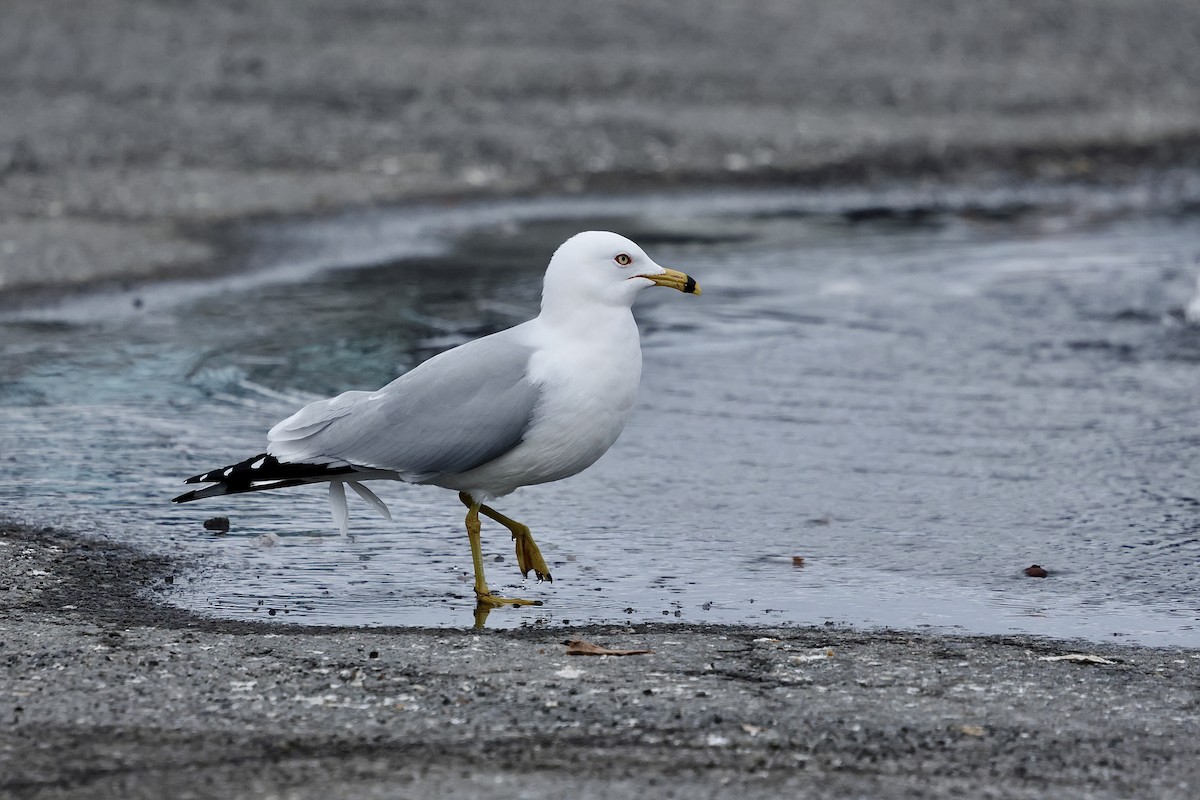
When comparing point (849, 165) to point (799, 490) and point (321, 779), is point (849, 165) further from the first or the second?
point (321, 779)

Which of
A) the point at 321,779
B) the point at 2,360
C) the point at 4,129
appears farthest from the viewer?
the point at 4,129

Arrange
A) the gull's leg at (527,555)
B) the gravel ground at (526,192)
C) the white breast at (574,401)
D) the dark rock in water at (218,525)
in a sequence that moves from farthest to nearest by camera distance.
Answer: the dark rock in water at (218,525) < the gull's leg at (527,555) < the white breast at (574,401) < the gravel ground at (526,192)

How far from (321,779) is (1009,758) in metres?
1.67

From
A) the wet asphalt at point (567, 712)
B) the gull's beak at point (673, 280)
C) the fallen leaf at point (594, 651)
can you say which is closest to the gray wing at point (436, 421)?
the gull's beak at point (673, 280)

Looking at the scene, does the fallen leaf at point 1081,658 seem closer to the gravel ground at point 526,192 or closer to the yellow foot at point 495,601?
the gravel ground at point 526,192

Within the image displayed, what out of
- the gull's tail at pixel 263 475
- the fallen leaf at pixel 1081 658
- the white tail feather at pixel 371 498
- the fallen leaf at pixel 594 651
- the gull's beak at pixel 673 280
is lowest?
the fallen leaf at pixel 1081 658

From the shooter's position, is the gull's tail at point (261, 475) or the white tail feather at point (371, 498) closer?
the gull's tail at point (261, 475)

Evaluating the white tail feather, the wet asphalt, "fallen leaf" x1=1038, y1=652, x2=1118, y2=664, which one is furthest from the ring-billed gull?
"fallen leaf" x1=1038, y1=652, x2=1118, y2=664

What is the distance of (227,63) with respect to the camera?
1686 cm

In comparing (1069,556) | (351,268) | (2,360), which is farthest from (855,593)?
(351,268)

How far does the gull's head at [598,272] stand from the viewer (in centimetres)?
578

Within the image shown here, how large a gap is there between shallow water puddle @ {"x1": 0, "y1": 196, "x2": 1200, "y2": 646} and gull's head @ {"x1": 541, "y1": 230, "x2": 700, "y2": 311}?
101cm

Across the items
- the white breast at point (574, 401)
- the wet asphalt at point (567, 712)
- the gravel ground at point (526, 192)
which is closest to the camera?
the wet asphalt at point (567, 712)

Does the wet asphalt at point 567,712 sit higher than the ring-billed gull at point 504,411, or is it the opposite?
the ring-billed gull at point 504,411
